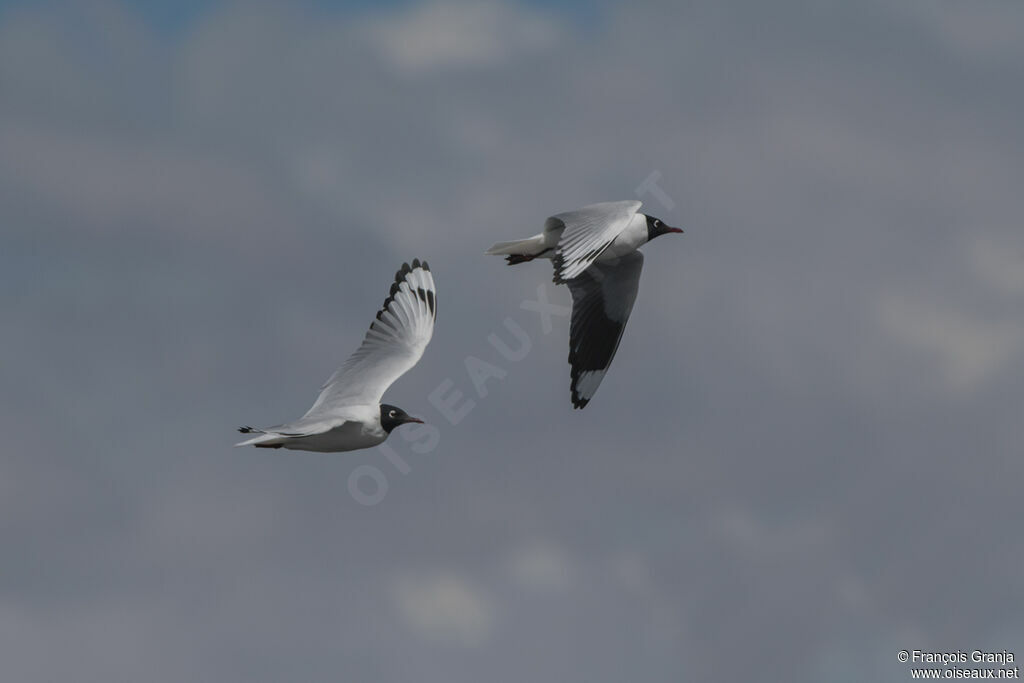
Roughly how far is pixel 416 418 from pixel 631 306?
310 cm

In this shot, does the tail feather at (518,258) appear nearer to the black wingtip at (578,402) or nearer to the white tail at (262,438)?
the black wingtip at (578,402)

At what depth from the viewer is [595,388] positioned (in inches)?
626

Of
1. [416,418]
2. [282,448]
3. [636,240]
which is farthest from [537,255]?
[282,448]

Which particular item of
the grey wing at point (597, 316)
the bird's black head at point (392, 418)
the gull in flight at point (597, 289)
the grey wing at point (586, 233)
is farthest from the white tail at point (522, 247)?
the bird's black head at point (392, 418)

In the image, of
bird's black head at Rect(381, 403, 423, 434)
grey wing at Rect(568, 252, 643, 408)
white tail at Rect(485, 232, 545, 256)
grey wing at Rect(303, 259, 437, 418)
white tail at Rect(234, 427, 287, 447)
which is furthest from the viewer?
grey wing at Rect(568, 252, 643, 408)

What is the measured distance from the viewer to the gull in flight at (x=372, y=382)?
12.7 meters

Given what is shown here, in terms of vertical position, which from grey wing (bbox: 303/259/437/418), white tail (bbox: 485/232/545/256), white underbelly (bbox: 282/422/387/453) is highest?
white tail (bbox: 485/232/545/256)

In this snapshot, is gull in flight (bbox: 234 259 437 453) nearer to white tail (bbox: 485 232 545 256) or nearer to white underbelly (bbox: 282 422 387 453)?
white underbelly (bbox: 282 422 387 453)

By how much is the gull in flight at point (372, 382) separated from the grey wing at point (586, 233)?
2.08 metres

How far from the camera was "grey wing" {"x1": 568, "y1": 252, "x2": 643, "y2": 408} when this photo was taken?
15438 millimetres

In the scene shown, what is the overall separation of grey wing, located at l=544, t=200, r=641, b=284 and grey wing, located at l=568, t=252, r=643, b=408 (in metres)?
1.84

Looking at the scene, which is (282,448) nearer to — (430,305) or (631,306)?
(430,305)

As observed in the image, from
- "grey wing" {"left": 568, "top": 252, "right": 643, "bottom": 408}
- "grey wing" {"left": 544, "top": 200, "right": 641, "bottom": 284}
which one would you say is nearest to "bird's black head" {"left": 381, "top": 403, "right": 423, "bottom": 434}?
"grey wing" {"left": 544, "top": 200, "right": 641, "bottom": 284}

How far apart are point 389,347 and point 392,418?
163 centimetres
